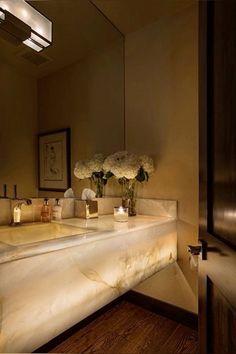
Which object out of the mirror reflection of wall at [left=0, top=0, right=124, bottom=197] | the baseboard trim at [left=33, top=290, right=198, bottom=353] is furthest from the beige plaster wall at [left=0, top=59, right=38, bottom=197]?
the baseboard trim at [left=33, top=290, right=198, bottom=353]

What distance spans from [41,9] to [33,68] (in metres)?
0.39

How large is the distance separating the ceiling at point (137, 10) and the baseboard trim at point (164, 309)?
2.21m

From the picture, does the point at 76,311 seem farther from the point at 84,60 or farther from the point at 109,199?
the point at 84,60

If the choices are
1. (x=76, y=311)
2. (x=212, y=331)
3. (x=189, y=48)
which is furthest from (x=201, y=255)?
(x=189, y=48)

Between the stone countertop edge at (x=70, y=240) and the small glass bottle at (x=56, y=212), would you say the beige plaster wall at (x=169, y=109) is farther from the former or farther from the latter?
the small glass bottle at (x=56, y=212)

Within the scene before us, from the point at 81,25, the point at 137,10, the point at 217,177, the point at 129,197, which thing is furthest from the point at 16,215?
the point at 137,10

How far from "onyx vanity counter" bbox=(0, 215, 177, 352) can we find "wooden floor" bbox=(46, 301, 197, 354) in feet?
Result: 1.62

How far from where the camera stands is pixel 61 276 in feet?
3.00

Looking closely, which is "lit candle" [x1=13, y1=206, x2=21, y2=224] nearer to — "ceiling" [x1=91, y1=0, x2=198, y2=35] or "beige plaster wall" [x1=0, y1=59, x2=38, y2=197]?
"beige plaster wall" [x1=0, y1=59, x2=38, y2=197]

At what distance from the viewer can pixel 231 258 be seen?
2.02ft

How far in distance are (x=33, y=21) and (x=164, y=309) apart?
217 centimetres

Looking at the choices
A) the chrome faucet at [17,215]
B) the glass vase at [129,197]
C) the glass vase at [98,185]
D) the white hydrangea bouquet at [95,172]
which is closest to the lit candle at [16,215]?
the chrome faucet at [17,215]

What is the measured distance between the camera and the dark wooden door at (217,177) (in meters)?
0.63

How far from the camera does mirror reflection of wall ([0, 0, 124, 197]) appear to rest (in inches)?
51.6
